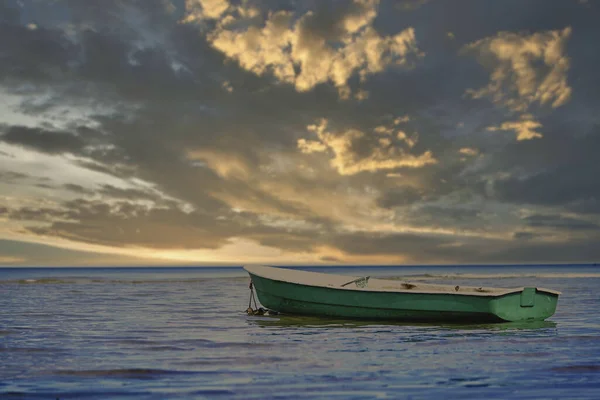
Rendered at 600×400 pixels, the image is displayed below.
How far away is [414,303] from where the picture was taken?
2334cm

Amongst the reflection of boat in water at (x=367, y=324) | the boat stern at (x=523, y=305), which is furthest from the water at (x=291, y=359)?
the boat stern at (x=523, y=305)

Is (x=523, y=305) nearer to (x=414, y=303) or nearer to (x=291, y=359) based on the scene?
(x=414, y=303)

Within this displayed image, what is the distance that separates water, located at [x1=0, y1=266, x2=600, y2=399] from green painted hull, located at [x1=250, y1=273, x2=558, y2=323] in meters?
0.46

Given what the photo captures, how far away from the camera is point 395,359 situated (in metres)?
15.5

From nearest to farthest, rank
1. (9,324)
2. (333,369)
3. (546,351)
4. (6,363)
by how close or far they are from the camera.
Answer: (333,369), (6,363), (546,351), (9,324)

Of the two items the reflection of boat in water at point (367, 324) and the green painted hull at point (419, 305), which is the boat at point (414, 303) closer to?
the green painted hull at point (419, 305)

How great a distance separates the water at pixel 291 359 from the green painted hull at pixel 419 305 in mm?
464

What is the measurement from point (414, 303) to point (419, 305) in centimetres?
19

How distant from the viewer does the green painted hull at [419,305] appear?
22719 mm

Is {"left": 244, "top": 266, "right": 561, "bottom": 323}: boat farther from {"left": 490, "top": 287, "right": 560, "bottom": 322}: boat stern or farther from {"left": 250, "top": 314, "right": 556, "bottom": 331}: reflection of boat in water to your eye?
{"left": 250, "top": 314, "right": 556, "bottom": 331}: reflection of boat in water

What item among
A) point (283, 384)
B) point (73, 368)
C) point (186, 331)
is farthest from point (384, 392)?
point (186, 331)

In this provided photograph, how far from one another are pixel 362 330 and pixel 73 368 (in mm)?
10561

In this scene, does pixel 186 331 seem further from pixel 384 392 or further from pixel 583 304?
pixel 583 304

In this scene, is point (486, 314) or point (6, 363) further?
point (486, 314)
